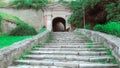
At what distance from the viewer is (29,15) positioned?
26203 mm

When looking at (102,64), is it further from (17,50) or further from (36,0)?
(36,0)

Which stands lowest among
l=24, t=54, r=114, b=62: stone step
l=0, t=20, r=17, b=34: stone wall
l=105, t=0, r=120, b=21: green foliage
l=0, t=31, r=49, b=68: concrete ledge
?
l=24, t=54, r=114, b=62: stone step

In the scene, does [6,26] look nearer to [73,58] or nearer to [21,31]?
[21,31]

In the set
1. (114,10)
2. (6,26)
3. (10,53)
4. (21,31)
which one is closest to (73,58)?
(10,53)

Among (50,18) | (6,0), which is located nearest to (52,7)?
(50,18)

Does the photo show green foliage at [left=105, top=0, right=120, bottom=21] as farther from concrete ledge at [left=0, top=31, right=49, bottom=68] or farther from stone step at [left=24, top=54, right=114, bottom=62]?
concrete ledge at [left=0, top=31, right=49, bottom=68]

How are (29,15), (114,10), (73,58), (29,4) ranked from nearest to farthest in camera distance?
(73,58) < (114,10) < (29,4) < (29,15)

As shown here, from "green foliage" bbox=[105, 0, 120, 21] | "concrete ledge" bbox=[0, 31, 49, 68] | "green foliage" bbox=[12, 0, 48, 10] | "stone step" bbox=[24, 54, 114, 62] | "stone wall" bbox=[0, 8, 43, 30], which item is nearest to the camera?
"concrete ledge" bbox=[0, 31, 49, 68]

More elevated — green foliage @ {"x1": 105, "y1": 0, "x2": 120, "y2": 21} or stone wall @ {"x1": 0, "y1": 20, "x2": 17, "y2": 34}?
green foliage @ {"x1": 105, "y1": 0, "x2": 120, "y2": 21}

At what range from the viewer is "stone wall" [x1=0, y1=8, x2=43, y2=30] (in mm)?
26078

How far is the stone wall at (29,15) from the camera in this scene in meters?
26.1

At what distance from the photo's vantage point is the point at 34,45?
7961 millimetres

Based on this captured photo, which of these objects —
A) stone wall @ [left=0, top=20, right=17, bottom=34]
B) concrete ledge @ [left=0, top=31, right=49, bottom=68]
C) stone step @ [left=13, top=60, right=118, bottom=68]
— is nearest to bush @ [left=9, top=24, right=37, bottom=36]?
stone wall @ [left=0, top=20, right=17, bottom=34]

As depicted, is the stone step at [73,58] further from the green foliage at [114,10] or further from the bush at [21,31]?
the bush at [21,31]
